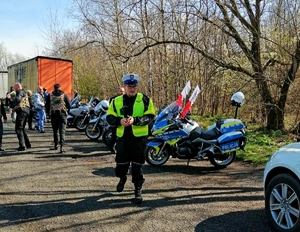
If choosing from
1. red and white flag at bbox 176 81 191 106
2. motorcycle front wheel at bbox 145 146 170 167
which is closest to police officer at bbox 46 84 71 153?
motorcycle front wheel at bbox 145 146 170 167

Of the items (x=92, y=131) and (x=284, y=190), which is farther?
(x=92, y=131)

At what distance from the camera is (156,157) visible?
275 inches

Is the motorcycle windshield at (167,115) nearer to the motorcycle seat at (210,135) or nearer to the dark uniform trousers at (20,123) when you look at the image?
the motorcycle seat at (210,135)

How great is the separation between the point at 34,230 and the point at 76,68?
2428cm

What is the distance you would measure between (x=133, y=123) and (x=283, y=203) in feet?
6.95

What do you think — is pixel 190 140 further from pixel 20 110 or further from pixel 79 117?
pixel 79 117

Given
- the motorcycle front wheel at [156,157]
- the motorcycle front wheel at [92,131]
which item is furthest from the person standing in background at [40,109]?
the motorcycle front wheel at [156,157]

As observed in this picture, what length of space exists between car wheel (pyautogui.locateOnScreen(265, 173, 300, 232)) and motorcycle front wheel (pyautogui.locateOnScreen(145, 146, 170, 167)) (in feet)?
10.9

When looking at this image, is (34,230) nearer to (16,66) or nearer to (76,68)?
(16,66)

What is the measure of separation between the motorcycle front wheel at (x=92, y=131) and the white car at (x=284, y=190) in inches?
291

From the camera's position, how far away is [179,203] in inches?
184

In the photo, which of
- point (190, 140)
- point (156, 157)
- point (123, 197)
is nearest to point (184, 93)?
point (190, 140)

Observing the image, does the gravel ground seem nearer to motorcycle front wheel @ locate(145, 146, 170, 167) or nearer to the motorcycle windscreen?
motorcycle front wheel @ locate(145, 146, 170, 167)

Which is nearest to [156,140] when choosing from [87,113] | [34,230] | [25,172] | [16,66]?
[25,172]
